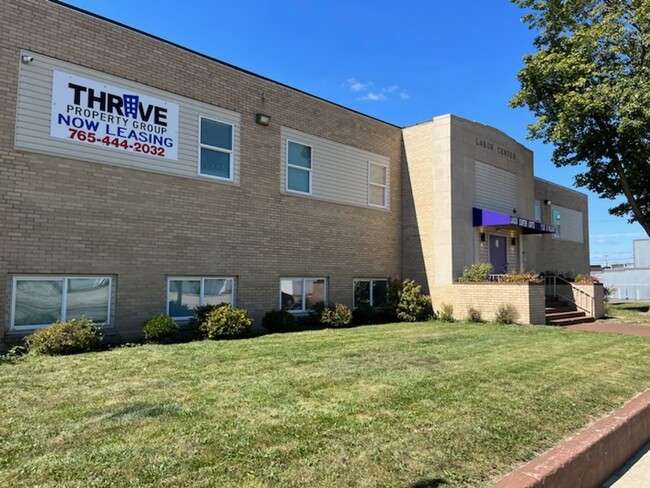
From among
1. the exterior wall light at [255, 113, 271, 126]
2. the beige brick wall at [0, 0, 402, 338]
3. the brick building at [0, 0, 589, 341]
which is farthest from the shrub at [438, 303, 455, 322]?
the exterior wall light at [255, 113, 271, 126]

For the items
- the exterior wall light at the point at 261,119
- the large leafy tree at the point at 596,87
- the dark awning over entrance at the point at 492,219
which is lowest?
the dark awning over entrance at the point at 492,219

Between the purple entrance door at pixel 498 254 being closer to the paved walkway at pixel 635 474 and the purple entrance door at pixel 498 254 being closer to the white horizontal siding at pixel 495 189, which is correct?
the white horizontal siding at pixel 495 189

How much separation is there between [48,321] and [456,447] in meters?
8.67

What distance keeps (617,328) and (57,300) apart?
596 inches

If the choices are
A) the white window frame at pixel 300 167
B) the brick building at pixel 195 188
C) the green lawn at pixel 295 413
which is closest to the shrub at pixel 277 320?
the brick building at pixel 195 188

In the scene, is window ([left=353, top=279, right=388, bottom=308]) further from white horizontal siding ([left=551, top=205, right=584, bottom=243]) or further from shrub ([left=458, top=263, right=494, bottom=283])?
white horizontal siding ([left=551, top=205, right=584, bottom=243])

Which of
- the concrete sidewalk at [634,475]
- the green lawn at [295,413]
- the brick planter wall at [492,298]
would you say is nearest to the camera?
the green lawn at [295,413]

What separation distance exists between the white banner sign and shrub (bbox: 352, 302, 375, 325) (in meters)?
7.27

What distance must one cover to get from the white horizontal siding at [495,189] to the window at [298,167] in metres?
6.96

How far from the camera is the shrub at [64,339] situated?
28.2ft

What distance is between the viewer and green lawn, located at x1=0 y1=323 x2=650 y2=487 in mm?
3631

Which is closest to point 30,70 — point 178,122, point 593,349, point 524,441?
point 178,122

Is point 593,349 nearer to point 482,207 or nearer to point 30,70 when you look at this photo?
point 482,207

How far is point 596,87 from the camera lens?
17703mm
